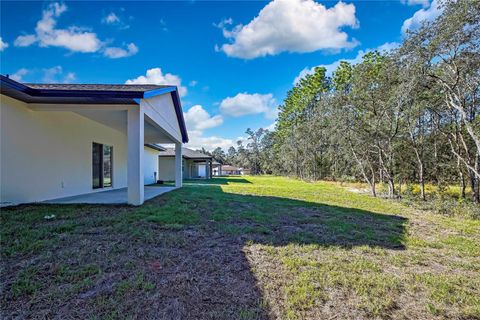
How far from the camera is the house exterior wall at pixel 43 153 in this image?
19.6 ft

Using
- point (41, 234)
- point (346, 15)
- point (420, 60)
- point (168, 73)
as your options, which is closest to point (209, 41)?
point (168, 73)

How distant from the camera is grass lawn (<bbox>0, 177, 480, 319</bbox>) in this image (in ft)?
7.16

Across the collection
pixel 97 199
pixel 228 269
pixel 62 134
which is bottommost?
pixel 228 269

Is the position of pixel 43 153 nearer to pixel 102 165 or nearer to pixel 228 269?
pixel 102 165

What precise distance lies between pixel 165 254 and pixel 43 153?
19.0 ft

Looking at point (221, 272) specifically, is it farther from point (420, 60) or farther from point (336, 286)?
point (420, 60)

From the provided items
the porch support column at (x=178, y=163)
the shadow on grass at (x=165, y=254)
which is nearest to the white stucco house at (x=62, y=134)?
the shadow on grass at (x=165, y=254)

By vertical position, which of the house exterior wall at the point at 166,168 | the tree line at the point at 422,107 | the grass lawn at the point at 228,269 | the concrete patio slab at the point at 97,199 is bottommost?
the grass lawn at the point at 228,269

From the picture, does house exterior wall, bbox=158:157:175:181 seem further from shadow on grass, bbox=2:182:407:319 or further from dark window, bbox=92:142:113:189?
shadow on grass, bbox=2:182:407:319

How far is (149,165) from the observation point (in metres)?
17.3

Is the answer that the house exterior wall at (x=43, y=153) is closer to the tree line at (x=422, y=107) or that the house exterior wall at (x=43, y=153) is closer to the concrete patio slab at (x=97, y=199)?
the concrete patio slab at (x=97, y=199)

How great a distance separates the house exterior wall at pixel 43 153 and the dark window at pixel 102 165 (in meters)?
0.37

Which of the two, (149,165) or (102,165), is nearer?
(102,165)

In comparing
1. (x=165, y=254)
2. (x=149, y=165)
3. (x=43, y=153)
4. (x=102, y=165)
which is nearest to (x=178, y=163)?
(x=102, y=165)
